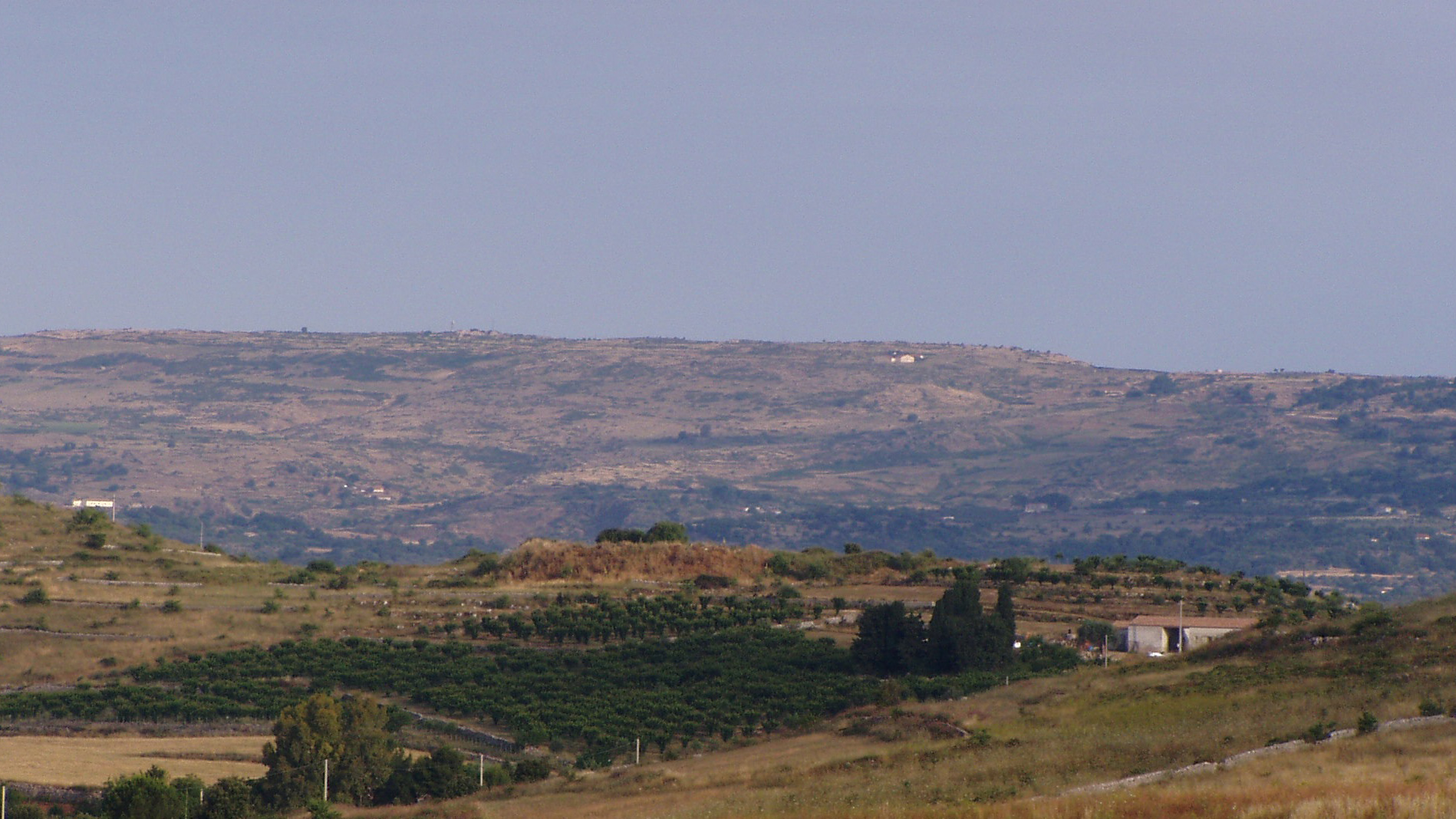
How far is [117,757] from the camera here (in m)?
39.2

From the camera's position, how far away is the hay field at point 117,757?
36.1 m

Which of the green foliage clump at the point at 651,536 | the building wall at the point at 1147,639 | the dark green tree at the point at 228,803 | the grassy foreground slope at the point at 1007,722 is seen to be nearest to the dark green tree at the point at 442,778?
the grassy foreground slope at the point at 1007,722

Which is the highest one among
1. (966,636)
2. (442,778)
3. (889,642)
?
(966,636)

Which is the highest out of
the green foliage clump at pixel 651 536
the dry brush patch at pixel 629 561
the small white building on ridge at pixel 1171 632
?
the green foliage clump at pixel 651 536

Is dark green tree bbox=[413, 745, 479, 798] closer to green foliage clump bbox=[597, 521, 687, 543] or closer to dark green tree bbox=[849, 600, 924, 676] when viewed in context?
dark green tree bbox=[849, 600, 924, 676]

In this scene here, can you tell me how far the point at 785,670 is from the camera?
162 feet

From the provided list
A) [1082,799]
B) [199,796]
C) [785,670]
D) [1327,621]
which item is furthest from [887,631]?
[1082,799]

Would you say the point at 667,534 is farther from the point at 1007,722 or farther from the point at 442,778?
the point at 1007,722

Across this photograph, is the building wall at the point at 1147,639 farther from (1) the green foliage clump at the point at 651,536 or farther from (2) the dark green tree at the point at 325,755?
(1) the green foliage clump at the point at 651,536

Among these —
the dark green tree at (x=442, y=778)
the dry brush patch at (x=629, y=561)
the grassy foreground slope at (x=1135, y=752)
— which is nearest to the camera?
the grassy foreground slope at (x=1135, y=752)

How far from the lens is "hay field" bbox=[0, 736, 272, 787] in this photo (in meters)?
36.1

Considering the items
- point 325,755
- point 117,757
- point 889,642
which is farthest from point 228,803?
point 889,642

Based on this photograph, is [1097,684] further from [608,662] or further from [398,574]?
[398,574]

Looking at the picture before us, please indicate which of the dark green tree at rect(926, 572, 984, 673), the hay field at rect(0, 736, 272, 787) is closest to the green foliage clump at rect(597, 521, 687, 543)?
the dark green tree at rect(926, 572, 984, 673)
